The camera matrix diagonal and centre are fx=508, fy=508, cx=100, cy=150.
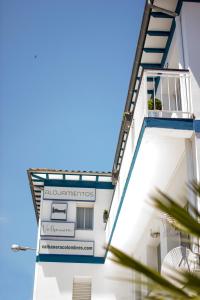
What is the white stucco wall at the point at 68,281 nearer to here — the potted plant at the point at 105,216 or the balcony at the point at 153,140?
the potted plant at the point at 105,216

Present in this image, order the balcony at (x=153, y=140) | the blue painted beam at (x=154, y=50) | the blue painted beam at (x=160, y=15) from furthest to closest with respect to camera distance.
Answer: the blue painted beam at (x=154, y=50), the blue painted beam at (x=160, y=15), the balcony at (x=153, y=140)

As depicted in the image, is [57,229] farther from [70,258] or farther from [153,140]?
[153,140]

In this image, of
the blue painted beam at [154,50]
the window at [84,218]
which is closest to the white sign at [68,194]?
the window at [84,218]

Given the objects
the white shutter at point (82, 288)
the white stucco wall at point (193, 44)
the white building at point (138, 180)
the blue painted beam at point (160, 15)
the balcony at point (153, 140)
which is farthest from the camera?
the white shutter at point (82, 288)

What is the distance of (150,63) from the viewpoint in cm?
1421

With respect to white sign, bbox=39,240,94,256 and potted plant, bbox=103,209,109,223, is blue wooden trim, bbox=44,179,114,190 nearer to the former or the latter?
potted plant, bbox=103,209,109,223

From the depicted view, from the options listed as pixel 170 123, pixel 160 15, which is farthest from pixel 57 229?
pixel 170 123

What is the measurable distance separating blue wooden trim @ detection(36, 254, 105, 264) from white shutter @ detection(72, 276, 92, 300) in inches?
24.4

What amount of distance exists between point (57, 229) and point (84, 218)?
133 cm

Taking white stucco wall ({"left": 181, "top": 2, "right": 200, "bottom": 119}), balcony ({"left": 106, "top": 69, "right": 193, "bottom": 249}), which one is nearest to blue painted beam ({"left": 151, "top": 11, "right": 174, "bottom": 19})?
white stucco wall ({"left": 181, "top": 2, "right": 200, "bottom": 119})

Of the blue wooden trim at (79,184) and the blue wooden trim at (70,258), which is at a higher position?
the blue wooden trim at (79,184)

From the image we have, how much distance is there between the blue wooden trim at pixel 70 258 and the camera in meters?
19.0

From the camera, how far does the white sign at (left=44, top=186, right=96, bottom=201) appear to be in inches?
798

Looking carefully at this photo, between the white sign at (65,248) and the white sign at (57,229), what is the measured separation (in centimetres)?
33
